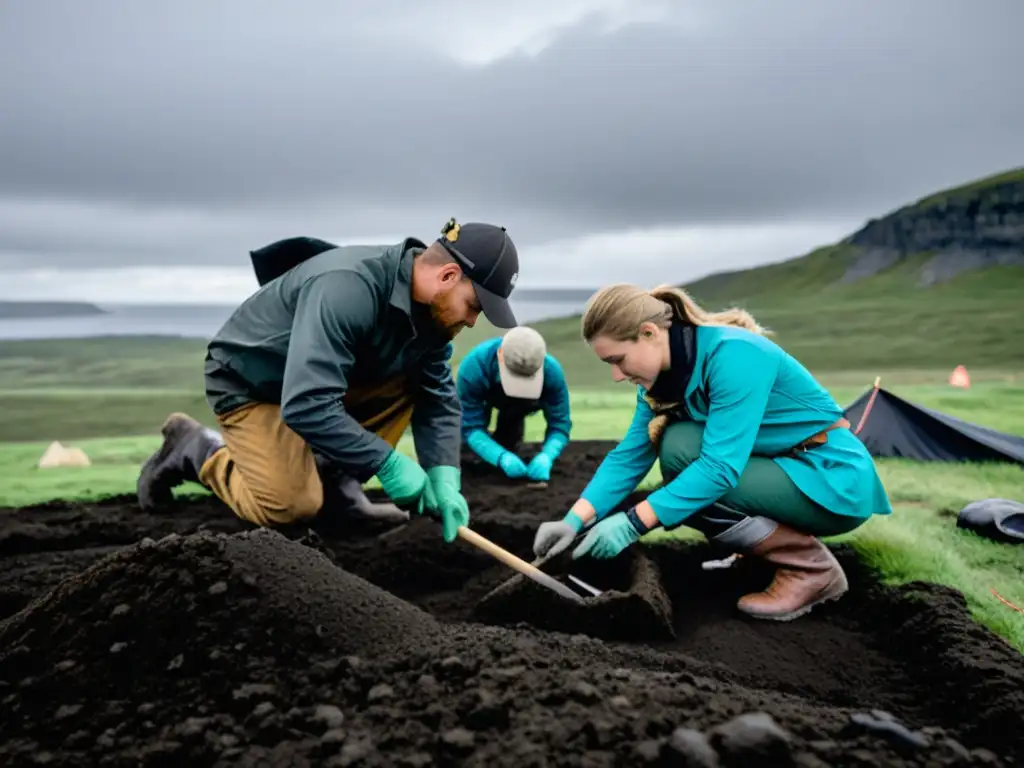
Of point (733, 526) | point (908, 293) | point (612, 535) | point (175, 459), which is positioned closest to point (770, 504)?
point (733, 526)

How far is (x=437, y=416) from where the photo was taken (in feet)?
11.4

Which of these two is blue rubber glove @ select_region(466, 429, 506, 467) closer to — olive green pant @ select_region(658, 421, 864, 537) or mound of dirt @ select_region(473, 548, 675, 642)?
mound of dirt @ select_region(473, 548, 675, 642)

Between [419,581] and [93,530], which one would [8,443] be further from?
[419,581]

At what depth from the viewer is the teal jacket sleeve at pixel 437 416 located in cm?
340

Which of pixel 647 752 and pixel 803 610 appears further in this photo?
pixel 803 610

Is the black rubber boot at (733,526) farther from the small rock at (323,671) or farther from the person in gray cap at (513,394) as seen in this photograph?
the person in gray cap at (513,394)

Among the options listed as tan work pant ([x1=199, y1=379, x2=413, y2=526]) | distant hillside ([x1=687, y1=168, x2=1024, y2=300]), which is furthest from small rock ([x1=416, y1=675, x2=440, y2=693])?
distant hillside ([x1=687, y1=168, x2=1024, y2=300])

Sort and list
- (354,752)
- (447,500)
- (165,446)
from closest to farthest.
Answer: (354,752)
(447,500)
(165,446)

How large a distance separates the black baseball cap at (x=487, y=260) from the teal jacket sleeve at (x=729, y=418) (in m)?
0.77

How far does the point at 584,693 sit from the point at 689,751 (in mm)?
295

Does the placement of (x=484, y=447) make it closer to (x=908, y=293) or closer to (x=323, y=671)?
(x=323, y=671)

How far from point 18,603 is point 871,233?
21.7 meters

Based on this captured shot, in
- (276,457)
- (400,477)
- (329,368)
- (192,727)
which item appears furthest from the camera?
(276,457)

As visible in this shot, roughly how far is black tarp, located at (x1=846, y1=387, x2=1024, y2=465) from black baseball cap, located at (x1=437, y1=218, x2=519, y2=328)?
3080 millimetres
